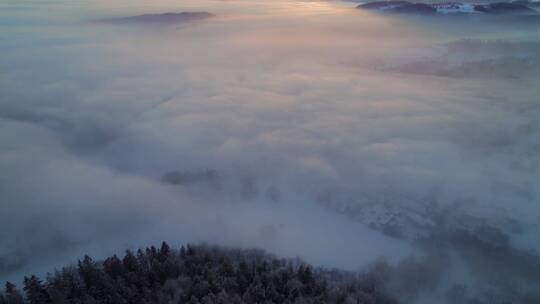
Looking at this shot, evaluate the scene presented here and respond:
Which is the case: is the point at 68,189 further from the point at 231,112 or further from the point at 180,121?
the point at 231,112

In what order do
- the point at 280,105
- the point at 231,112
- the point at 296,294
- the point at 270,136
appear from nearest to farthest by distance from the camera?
the point at 296,294, the point at 270,136, the point at 231,112, the point at 280,105

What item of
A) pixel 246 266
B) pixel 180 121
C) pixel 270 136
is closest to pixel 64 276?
pixel 246 266

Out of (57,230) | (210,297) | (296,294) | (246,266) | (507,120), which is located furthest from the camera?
(507,120)

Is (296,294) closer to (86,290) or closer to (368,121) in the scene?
(86,290)

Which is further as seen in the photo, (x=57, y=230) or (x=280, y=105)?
(x=280, y=105)

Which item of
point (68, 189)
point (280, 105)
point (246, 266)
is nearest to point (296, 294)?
point (246, 266)

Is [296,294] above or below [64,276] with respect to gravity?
below
